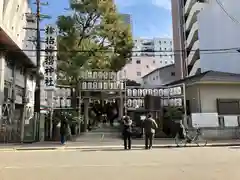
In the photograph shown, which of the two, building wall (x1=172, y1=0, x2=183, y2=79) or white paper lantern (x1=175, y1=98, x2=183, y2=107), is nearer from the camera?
white paper lantern (x1=175, y1=98, x2=183, y2=107)

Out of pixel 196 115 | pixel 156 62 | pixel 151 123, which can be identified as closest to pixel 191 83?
pixel 196 115

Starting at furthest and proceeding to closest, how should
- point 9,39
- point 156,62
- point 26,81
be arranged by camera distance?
point 156,62 < point 26,81 < point 9,39

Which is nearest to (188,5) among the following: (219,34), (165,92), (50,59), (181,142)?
(219,34)

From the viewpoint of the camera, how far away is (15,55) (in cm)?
2536

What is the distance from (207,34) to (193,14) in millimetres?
9581

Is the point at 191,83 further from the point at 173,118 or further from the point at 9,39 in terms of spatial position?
the point at 9,39

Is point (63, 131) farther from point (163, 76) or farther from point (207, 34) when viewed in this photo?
point (163, 76)

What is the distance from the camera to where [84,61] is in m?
23.8

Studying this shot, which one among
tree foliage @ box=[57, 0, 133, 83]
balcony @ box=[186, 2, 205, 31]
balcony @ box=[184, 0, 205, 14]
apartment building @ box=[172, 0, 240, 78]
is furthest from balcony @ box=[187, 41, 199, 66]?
tree foliage @ box=[57, 0, 133, 83]

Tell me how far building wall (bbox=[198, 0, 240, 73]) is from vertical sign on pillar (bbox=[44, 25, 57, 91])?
68.5 feet

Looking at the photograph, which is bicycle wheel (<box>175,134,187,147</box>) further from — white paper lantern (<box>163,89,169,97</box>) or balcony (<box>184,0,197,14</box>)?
balcony (<box>184,0,197,14</box>)

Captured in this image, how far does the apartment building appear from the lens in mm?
35469

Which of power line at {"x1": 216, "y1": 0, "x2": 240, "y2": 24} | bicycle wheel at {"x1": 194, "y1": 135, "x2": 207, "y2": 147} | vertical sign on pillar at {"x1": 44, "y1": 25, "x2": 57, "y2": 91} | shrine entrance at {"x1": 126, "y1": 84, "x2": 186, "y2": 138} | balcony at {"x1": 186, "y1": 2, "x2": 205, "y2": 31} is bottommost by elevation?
bicycle wheel at {"x1": 194, "y1": 135, "x2": 207, "y2": 147}

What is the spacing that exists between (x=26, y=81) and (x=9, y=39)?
8.73 meters
